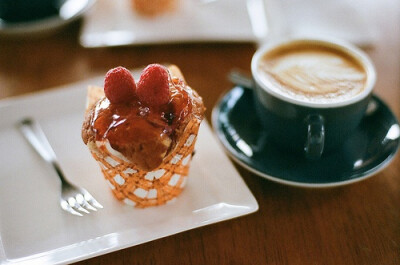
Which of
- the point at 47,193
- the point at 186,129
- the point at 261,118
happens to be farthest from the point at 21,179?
the point at 261,118

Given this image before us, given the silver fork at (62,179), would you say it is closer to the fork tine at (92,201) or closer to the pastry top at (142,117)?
the fork tine at (92,201)

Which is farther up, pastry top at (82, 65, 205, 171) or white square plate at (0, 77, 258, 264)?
pastry top at (82, 65, 205, 171)

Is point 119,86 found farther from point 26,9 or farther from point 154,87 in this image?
point 26,9

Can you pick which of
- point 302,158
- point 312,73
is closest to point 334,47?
point 312,73

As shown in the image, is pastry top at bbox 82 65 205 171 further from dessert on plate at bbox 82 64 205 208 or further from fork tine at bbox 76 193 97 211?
fork tine at bbox 76 193 97 211

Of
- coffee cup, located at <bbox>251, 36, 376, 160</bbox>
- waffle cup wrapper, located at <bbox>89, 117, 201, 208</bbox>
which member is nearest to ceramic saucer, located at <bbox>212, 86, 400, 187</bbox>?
coffee cup, located at <bbox>251, 36, 376, 160</bbox>

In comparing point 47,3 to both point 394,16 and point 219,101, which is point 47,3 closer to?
point 219,101

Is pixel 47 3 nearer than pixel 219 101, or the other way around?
pixel 219 101
